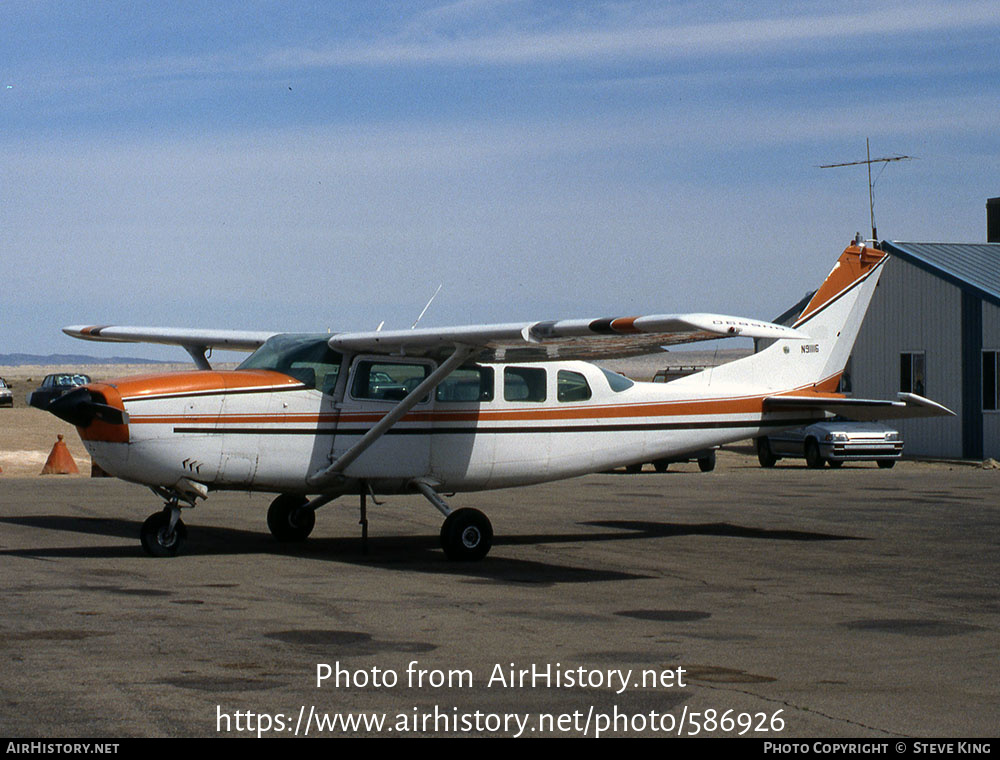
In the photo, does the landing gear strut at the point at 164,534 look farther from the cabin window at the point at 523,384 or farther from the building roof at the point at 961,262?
the building roof at the point at 961,262

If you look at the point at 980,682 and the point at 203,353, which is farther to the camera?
the point at 203,353

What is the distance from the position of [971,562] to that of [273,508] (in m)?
7.75

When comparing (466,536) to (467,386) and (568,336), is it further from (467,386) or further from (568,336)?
(568,336)

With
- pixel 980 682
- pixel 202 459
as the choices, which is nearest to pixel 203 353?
pixel 202 459

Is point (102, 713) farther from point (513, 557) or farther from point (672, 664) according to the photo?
point (513, 557)

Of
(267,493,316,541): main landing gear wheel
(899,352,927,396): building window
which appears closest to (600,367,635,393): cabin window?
(267,493,316,541): main landing gear wheel

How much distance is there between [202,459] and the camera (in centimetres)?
1310

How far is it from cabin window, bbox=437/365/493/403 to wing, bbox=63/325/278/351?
2867 mm

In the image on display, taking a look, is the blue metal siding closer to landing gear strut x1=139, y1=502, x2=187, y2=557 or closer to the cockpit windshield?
the cockpit windshield

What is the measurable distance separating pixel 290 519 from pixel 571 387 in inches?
142

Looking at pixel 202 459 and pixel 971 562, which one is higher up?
pixel 202 459

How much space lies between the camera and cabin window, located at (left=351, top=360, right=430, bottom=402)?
14133mm

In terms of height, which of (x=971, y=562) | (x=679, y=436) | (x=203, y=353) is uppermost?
(x=203, y=353)

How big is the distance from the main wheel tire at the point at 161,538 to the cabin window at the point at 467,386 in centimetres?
313
